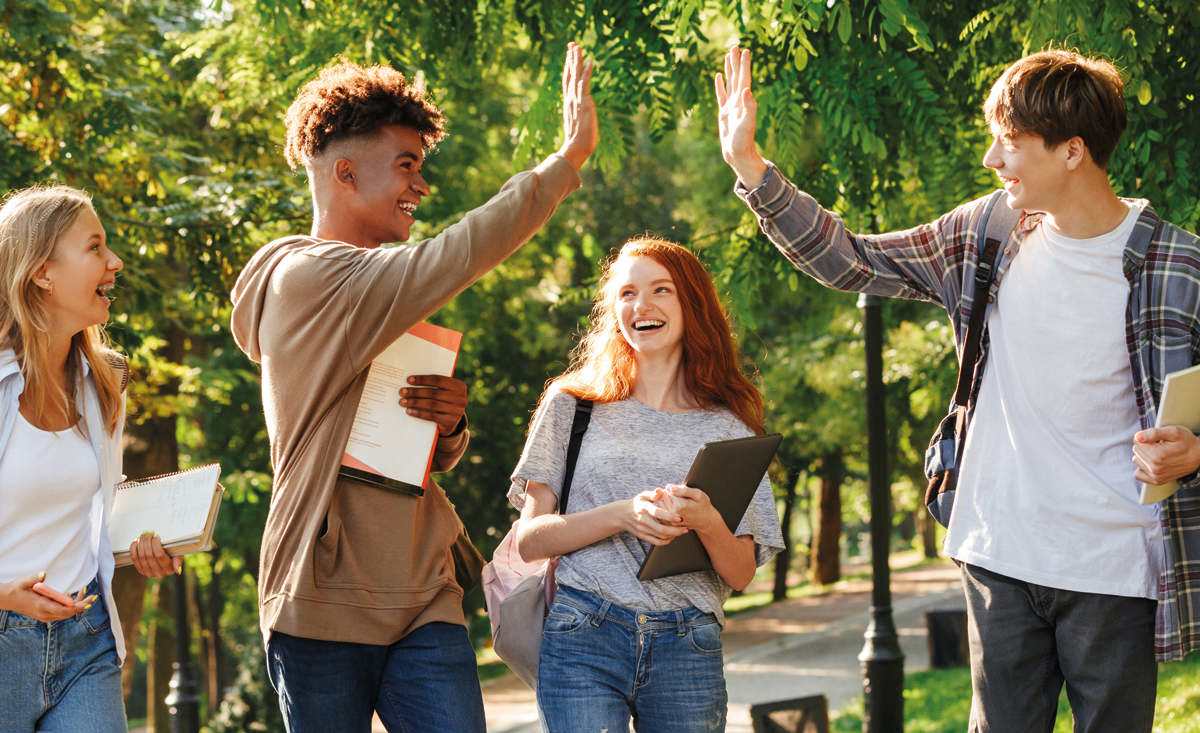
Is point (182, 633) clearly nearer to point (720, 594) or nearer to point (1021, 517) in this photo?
point (720, 594)

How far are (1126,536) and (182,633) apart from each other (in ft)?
27.1

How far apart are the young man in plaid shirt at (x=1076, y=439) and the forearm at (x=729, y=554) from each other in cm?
54

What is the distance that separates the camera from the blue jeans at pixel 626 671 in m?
3.49

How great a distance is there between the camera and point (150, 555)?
3424 millimetres

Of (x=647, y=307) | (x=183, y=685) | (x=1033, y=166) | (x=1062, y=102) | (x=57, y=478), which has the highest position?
(x=1062, y=102)

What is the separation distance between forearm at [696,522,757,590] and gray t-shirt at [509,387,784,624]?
0.05m

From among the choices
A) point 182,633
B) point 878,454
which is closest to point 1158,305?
point 878,454

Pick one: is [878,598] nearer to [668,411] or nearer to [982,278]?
[668,411]

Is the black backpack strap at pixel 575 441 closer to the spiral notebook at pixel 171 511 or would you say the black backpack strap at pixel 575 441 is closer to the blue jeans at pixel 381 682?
the blue jeans at pixel 381 682

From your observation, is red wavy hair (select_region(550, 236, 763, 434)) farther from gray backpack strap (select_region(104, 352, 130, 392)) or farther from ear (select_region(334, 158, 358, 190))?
gray backpack strap (select_region(104, 352, 130, 392))

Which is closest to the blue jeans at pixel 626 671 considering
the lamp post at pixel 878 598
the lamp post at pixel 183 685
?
the lamp post at pixel 878 598

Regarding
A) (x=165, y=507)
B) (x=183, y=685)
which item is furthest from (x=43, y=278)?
(x=183, y=685)

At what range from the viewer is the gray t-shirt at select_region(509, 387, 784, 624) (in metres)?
3.60

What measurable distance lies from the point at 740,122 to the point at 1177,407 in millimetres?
1265
